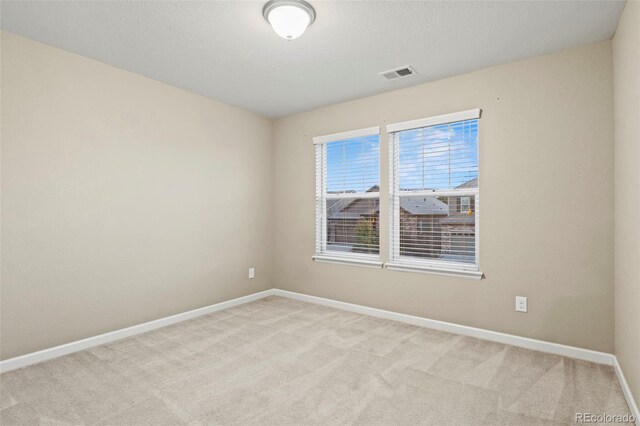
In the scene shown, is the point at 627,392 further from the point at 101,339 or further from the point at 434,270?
the point at 101,339

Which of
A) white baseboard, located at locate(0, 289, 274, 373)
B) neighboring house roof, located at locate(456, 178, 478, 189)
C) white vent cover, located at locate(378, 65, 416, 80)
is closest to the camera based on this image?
white baseboard, located at locate(0, 289, 274, 373)

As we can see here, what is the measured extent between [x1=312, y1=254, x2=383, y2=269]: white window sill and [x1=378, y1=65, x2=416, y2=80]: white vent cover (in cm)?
198

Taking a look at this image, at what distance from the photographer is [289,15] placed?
2225mm

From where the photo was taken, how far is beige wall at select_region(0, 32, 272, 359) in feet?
8.73

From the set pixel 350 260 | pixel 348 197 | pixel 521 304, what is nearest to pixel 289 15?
pixel 348 197

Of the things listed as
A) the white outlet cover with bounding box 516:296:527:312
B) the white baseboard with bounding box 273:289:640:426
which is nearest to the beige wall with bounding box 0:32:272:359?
the white baseboard with bounding box 273:289:640:426

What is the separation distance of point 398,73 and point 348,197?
61.5 inches

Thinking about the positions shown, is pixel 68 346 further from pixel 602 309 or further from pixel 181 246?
pixel 602 309

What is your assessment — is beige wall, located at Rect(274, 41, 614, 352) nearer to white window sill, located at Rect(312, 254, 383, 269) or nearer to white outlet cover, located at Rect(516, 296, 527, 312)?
white outlet cover, located at Rect(516, 296, 527, 312)

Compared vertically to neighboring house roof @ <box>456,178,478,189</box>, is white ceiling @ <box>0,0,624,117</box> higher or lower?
higher

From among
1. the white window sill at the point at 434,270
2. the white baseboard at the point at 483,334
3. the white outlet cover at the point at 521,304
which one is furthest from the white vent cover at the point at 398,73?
the white baseboard at the point at 483,334

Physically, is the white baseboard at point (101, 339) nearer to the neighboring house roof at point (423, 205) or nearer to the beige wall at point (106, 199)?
the beige wall at point (106, 199)

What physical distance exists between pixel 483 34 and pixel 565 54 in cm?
82

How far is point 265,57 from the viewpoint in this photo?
3.00 metres
